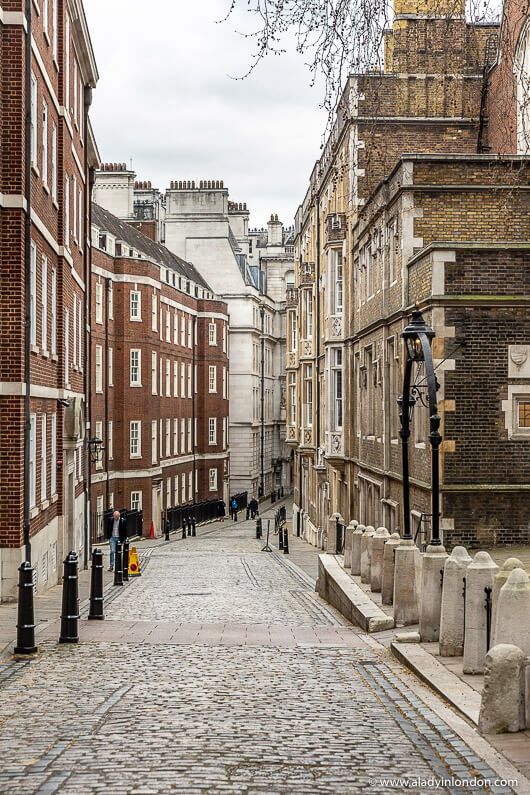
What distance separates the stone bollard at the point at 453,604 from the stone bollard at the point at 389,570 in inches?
142

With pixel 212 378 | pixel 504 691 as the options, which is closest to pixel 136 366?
pixel 212 378

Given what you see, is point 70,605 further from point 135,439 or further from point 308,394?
point 135,439

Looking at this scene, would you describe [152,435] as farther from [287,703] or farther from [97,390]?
[287,703]

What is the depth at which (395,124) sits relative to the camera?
30.9 m

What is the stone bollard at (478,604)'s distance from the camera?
8789 millimetres

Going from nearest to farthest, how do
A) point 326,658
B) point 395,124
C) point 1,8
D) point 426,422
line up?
point 326,658 → point 1,8 → point 426,422 → point 395,124

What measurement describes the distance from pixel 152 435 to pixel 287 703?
43.4 m

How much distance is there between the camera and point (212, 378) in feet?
218

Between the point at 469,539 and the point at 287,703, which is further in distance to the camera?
the point at 469,539

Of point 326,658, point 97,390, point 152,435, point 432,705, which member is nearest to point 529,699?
point 432,705

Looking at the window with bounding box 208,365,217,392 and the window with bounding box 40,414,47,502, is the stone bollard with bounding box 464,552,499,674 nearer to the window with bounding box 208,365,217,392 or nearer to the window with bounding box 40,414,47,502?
the window with bounding box 40,414,47,502

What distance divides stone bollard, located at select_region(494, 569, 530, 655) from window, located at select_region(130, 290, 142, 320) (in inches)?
1663

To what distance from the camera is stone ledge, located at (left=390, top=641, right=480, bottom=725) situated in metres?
8.03

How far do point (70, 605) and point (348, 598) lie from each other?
173 inches
